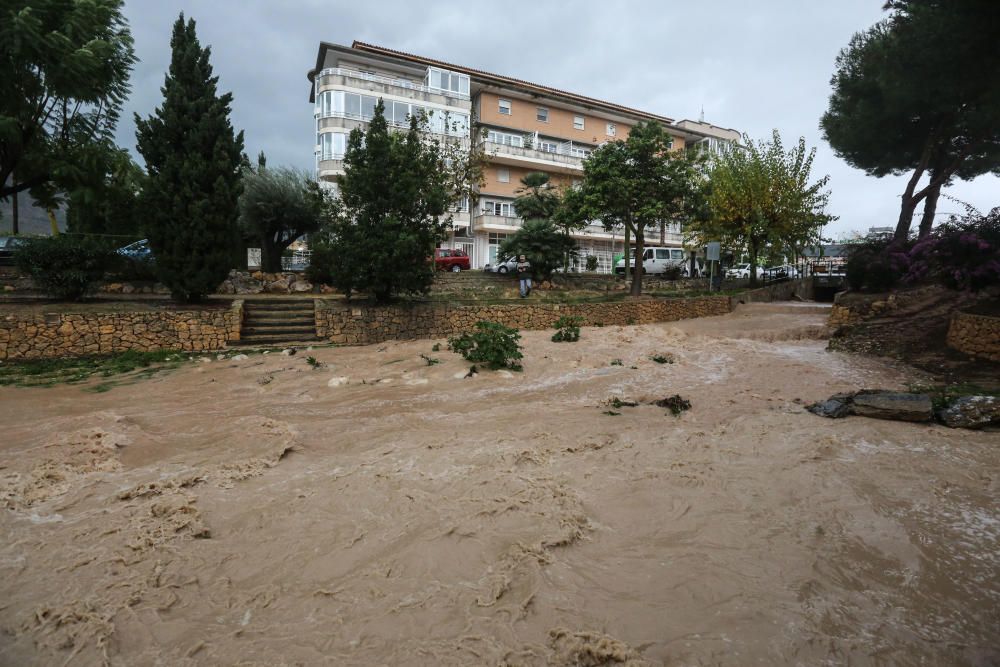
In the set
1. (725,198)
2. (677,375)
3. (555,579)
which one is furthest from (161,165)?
(725,198)

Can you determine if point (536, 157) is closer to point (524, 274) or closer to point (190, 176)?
point (524, 274)

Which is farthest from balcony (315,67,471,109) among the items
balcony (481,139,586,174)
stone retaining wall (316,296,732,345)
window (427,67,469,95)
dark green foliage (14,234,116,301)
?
stone retaining wall (316,296,732,345)

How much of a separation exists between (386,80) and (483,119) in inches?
299

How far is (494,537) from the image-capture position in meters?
3.83

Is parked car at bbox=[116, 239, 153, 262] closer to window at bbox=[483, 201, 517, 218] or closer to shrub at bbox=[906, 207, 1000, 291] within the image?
Result: window at bbox=[483, 201, 517, 218]

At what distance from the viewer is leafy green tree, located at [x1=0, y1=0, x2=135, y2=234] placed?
38.4ft

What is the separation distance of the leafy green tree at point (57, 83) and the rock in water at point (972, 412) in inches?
724

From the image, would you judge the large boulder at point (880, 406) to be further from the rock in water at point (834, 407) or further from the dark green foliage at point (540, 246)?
the dark green foliage at point (540, 246)

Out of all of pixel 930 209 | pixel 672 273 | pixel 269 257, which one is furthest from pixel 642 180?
pixel 269 257

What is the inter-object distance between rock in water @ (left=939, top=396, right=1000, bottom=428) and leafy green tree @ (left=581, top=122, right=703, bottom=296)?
15465 millimetres

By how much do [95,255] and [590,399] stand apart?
14414 millimetres

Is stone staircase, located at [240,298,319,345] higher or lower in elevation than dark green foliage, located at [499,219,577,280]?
lower

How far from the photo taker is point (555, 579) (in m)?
3.29

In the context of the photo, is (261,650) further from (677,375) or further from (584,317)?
(584,317)
